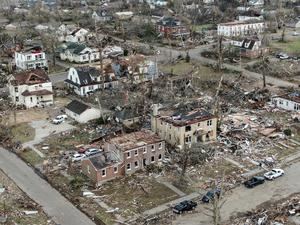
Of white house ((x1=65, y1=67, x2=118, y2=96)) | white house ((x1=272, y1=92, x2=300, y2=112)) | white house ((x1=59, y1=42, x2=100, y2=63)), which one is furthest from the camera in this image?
white house ((x1=59, y1=42, x2=100, y2=63))

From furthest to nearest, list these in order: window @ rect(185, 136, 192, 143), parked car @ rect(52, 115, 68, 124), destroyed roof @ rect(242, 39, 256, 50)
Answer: destroyed roof @ rect(242, 39, 256, 50), parked car @ rect(52, 115, 68, 124), window @ rect(185, 136, 192, 143)

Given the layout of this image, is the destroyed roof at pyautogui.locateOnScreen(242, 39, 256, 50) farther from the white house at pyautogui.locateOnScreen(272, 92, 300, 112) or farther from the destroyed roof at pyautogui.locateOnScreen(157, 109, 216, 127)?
the destroyed roof at pyautogui.locateOnScreen(157, 109, 216, 127)

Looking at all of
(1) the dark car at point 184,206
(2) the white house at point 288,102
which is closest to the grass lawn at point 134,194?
(1) the dark car at point 184,206

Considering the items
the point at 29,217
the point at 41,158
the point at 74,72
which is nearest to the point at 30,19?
the point at 74,72

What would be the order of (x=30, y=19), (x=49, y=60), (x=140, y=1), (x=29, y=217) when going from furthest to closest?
(x=140, y=1) < (x=30, y=19) < (x=49, y=60) < (x=29, y=217)

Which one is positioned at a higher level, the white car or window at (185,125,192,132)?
window at (185,125,192,132)

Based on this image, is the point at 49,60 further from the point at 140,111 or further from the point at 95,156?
the point at 95,156

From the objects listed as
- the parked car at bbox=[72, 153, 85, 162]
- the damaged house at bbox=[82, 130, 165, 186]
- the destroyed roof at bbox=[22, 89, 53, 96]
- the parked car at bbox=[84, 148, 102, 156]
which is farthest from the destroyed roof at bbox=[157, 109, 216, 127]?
the destroyed roof at bbox=[22, 89, 53, 96]
